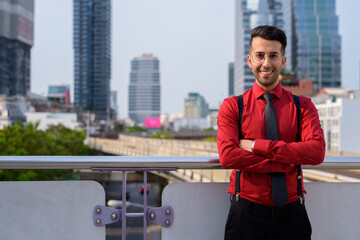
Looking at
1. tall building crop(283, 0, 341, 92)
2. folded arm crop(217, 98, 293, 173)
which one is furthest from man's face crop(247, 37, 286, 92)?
tall building crop(283, 0, 341, 92)

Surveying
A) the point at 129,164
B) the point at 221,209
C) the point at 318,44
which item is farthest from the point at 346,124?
the point at 318,44

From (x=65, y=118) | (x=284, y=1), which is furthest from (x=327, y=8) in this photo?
(x=65, y=118)

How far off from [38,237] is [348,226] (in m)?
2.54

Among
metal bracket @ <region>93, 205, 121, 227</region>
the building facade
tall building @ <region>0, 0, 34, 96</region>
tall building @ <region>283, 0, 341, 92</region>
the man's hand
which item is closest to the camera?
the man's hand

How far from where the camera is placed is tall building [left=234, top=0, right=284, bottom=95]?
5379 inches

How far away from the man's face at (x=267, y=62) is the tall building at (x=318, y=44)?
407 feet

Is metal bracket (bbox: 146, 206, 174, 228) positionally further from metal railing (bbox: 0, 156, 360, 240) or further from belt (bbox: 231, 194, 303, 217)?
belt (bbox: 231, 194, 303, 217)

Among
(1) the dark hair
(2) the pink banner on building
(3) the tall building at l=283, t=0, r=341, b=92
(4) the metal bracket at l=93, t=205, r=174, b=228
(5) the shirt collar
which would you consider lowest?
(2) the pink banner on building

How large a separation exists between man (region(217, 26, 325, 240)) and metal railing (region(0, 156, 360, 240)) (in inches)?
13.8

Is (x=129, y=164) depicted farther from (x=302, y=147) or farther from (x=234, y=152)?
(x=302, y=147)

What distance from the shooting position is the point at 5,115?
299ft

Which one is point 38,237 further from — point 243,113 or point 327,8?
point 327,8

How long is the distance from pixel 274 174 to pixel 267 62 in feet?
2.53

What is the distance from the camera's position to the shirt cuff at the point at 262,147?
2.32 m
